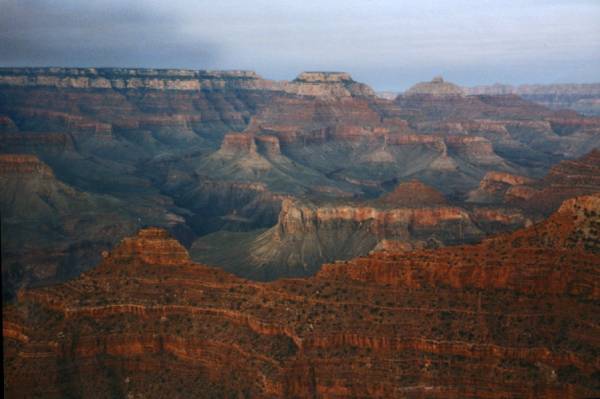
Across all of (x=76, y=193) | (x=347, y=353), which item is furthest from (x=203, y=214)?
(x=347, y=353)

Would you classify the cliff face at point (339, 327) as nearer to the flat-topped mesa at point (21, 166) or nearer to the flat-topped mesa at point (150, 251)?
the flat-topped mesa at point (150, 251)

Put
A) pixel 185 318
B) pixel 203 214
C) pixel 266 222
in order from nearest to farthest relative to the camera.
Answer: pixel 185 318, pixel 266 222, pixel 203 214

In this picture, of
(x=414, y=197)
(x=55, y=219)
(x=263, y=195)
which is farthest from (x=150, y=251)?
(x=263, y=195)

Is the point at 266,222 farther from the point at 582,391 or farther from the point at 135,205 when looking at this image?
the point at 582,391

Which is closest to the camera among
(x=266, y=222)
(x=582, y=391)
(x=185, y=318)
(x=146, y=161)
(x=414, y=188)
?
(x=582, y=391)

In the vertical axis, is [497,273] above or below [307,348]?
above

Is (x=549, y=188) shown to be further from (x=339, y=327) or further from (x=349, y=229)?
(x=339, y=327)
